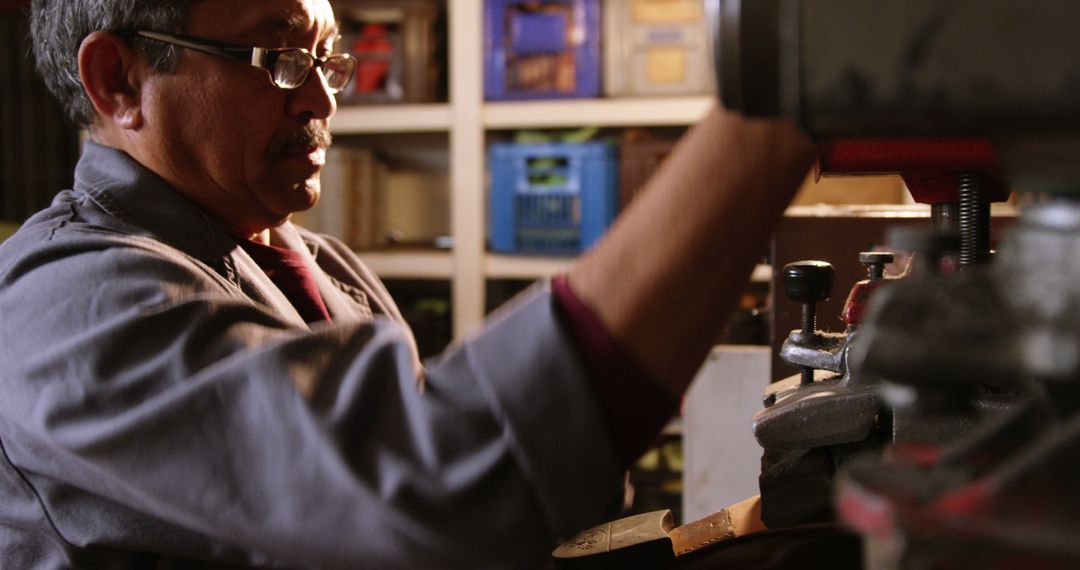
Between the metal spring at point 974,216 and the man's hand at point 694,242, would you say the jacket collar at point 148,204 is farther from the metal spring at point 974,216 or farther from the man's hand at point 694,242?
the metal spring at point 974,216

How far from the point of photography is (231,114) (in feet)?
3.46

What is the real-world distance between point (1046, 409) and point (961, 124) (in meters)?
0.12

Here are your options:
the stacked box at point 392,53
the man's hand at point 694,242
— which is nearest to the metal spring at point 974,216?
the man's hand at point 694,242

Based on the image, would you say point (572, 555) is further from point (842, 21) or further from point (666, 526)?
point (842, 21)

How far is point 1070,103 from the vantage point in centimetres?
39

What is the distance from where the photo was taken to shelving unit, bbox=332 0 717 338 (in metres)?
2.58

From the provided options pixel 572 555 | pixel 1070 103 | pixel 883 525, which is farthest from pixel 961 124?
pixel 572 555

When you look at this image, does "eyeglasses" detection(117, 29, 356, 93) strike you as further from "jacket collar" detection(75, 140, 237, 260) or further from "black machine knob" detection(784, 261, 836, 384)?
"black machine knob" detection(784, 261, 836, 384)

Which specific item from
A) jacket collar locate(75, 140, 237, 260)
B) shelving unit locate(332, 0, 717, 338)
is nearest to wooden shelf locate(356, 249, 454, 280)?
shelving unit locate(332, 0, 717, 338)

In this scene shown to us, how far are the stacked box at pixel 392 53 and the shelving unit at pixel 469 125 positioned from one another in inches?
2.6

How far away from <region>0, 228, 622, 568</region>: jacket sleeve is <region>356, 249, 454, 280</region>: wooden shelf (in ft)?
6.21

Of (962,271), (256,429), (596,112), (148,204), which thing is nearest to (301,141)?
(148,204)

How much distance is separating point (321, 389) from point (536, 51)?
6.91 feet

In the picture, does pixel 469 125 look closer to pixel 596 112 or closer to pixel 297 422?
pixel 596 112
